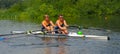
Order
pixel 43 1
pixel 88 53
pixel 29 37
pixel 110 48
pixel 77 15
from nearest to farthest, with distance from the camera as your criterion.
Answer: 1. pixel 88 53
2. pixel 110 48
3. pixel 29 37
4. pixel 77 15
5. pixel 43 1

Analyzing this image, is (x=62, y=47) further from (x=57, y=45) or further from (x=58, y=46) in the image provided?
(x=57, y=45)

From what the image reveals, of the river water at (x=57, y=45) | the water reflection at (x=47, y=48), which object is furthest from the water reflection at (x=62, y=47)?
the water reflection at (x=47, y=48)

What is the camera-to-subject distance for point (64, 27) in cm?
2969

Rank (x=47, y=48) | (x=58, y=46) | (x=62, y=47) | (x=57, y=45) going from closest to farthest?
(x=47, y=48), (x=62, y=47), (x=58, y=46), (x=57, y=45)

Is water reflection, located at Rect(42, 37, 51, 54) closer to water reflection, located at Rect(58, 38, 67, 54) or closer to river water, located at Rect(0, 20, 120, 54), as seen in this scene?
river water, located at Rect(0, 20, 120, 54)

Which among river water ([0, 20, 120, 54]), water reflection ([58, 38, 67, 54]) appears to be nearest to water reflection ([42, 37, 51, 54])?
river water ([0, 20, 120, 54])

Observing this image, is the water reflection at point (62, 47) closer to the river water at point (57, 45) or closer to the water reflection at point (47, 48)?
the river water at point (57, 45)

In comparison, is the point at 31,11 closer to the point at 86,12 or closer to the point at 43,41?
the point at 86,12

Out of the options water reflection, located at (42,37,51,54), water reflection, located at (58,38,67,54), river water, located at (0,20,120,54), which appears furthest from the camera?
water reflection, located at (42,37,51,54)

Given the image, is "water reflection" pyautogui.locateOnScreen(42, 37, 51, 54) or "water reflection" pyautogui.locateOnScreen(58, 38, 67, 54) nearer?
"water reflection" pyautogui.locateOnScreen(58, 38, 67, 54)

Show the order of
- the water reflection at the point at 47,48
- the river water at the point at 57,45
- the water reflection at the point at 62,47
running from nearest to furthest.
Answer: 1. the water reflection at the point at 62,47
2. the river water at the point at 57,45
3. the water reflection at the point at 47,48

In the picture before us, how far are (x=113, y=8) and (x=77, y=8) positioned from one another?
28.7 feet

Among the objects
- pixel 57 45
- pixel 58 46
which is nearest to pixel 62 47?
pixel 58 46

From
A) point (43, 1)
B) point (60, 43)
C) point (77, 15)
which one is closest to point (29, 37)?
point (60, 43)
